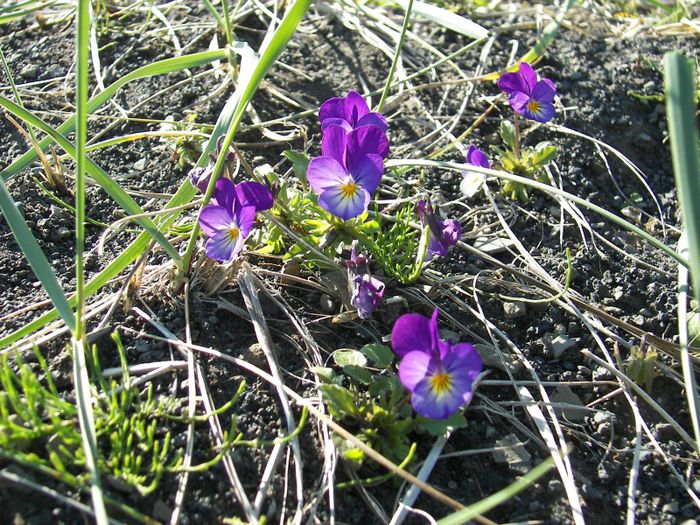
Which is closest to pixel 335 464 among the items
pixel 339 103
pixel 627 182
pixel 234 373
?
pixel 234 373

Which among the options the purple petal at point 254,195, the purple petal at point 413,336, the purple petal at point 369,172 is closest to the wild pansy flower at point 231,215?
the purple petal at point 254,195

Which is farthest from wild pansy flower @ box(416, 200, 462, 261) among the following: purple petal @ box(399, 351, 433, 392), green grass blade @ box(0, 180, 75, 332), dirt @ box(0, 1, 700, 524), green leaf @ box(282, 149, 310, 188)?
green grass blade @ box(0, 180, 75, 332)

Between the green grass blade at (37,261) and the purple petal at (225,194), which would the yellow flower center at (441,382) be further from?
the green grass blade at (37,261)

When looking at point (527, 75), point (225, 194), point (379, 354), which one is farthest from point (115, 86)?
point (527, 75)

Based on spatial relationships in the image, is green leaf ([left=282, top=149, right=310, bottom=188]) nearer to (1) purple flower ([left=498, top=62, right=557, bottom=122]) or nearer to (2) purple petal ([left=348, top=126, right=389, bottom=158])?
(2) purple petal ([left=348, top=126, right=389, bottom=158])

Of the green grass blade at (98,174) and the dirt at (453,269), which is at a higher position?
the green grass blade at (98,174)
